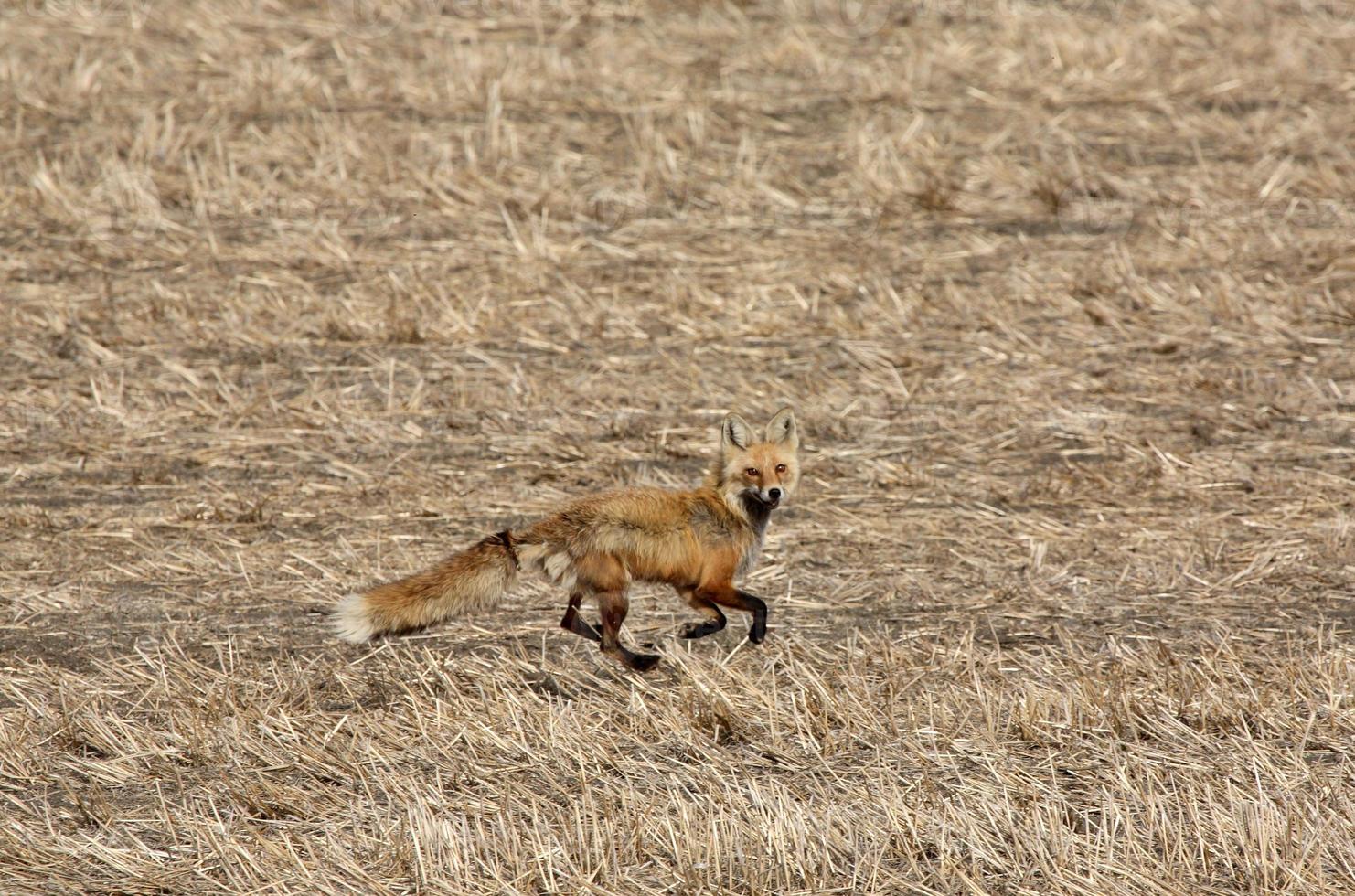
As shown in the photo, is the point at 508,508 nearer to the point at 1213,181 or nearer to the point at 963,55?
the point at 1213,181

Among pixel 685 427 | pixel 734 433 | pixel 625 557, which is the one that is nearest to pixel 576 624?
pixel 625 557

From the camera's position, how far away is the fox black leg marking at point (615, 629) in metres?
6.96

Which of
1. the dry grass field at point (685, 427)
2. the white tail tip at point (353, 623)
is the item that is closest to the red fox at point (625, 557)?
the white tail tip at point (353, 623)

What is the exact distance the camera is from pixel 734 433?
303 inches

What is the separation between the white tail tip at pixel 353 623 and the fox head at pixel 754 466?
6.45 ft

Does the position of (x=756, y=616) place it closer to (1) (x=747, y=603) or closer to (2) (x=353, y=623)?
(1) (x=747, y=603)

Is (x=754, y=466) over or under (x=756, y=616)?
over

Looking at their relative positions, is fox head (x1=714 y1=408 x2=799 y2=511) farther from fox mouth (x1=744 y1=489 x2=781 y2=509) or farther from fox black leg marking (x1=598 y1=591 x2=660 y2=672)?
fox black leg marking (x1=598 y1=591 x2=660 y2=672)

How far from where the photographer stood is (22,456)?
10266 millimetres

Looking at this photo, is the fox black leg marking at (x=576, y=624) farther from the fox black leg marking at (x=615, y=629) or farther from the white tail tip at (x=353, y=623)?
the white tail tip at (x=353, y=623)

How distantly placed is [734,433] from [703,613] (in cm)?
95

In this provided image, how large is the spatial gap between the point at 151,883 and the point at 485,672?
6.76 ft

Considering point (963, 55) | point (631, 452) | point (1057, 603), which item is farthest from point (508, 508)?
point (963, 55)

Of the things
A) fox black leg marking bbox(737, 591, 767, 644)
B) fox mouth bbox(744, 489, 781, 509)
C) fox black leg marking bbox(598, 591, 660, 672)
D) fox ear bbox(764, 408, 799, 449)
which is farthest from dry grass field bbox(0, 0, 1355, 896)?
fox ear bbox(764, 408, 799, 449)
